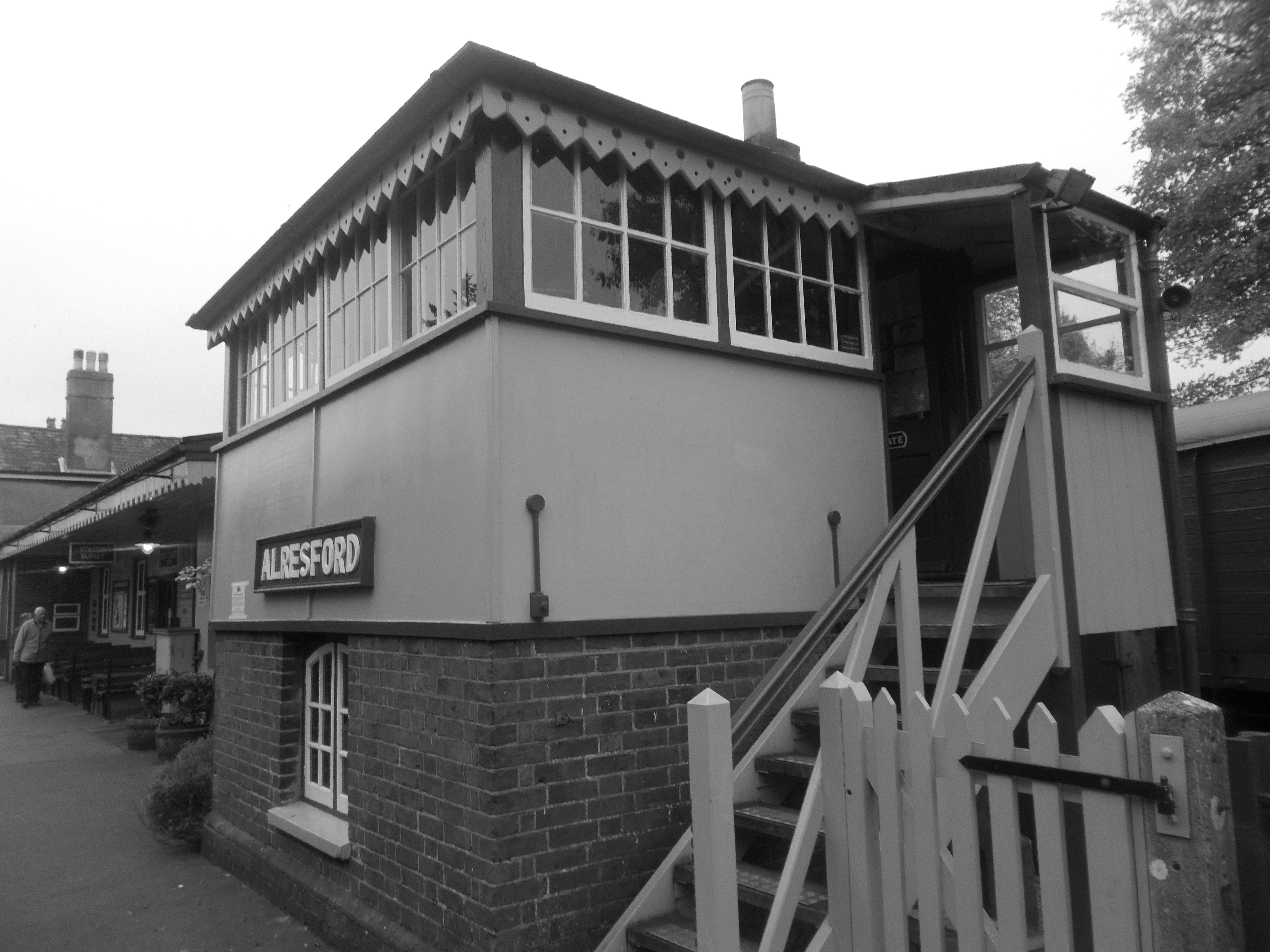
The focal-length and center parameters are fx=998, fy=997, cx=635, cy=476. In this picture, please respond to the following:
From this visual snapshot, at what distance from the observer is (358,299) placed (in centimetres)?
666

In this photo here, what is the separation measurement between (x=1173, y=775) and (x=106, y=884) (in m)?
7.62

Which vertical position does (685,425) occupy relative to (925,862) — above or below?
above

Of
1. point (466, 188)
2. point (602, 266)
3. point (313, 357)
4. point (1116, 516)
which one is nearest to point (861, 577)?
point (1116, 516)

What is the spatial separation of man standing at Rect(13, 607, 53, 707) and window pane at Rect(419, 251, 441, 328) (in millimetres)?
17357

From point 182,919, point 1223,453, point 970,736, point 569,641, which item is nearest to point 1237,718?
point 1223,453

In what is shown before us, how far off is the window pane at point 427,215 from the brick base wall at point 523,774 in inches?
90.6

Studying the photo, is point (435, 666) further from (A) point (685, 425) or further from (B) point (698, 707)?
(B) point (698, 707)

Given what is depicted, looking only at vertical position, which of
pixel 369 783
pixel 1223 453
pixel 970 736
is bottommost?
pixel 369 783

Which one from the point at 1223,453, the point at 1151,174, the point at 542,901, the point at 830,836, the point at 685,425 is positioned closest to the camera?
the point at 830,836

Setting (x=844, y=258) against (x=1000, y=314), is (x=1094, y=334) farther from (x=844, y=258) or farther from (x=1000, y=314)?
(x=844, y=258)

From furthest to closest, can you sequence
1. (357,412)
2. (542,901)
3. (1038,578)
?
(357,412)
(1038,578)
(542,901)

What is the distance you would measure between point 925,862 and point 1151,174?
13789mm

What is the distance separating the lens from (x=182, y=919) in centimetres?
650

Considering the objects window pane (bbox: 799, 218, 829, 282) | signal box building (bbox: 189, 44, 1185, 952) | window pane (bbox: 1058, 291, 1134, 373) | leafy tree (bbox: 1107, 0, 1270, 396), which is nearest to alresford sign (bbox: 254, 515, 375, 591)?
signal box building (bbox: 189, 44, 1185, 952)
